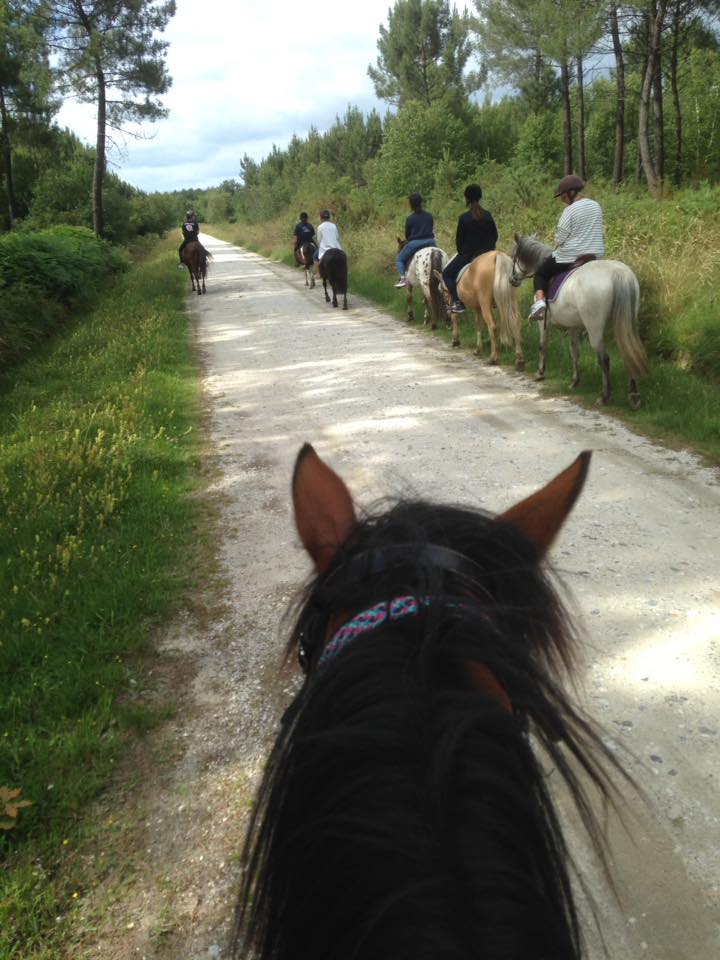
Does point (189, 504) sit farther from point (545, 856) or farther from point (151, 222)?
point (151, 222)

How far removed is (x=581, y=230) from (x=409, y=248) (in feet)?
17.5

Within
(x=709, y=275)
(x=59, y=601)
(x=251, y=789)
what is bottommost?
(x=251, y=789)

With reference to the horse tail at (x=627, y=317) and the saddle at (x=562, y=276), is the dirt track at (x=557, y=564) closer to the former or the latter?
the horse tail at (x=627, y=317)

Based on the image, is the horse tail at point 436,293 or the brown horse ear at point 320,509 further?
the horse tail at point 436,293

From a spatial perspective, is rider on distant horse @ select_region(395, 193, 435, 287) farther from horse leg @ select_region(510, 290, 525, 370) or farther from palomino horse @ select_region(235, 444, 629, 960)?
palomino horse @ select_region(235, 444, 629, 960)

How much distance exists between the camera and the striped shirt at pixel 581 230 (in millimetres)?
6363

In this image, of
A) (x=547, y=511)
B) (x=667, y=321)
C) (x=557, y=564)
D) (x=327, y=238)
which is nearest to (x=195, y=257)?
(x=327, y=238)

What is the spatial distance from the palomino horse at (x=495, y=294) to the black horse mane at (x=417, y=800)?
296 inches

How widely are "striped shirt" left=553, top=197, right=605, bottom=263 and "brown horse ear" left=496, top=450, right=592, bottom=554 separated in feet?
19.6

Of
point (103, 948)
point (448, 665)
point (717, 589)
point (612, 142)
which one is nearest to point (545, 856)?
point (448, 665)

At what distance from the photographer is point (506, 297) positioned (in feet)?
26.7

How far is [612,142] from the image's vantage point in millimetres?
31531

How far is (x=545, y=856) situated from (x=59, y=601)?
3.16m

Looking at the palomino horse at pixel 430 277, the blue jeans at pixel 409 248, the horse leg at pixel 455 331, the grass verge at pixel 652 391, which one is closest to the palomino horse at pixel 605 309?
the grass verge at pixel 652 391
